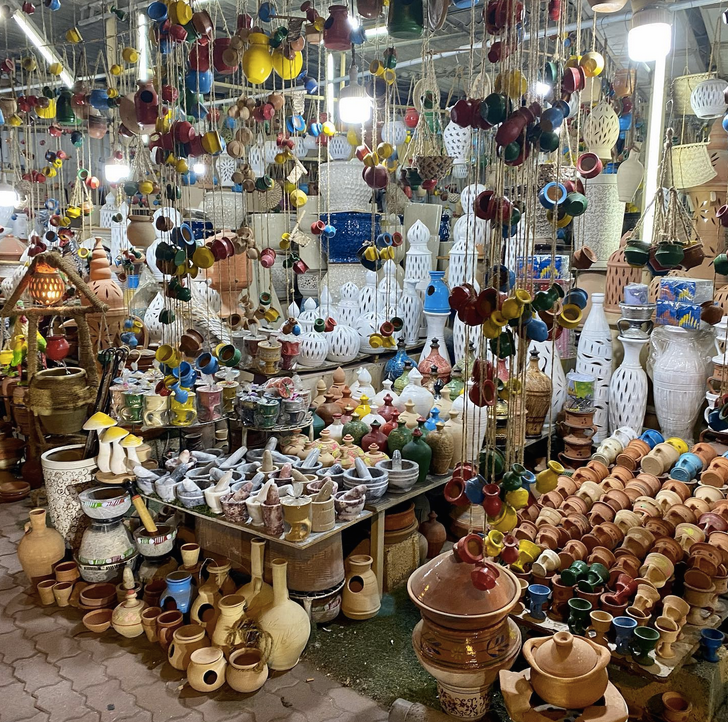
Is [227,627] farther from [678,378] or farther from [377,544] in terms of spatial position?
[678,378]

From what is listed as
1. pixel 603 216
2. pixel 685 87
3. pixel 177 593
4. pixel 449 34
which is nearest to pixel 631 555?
pixel 177 593

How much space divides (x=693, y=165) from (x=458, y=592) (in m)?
2.72

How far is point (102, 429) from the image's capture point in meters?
2.86

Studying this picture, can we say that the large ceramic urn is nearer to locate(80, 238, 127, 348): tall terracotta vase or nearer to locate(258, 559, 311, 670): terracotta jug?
locate(258, 559, 311, 670): terracotta jug

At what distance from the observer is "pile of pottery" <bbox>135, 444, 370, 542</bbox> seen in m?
2.42

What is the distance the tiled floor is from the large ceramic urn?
34cm

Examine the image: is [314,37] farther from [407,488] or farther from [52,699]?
[52,699]

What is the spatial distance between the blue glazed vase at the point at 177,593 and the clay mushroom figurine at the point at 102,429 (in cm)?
57

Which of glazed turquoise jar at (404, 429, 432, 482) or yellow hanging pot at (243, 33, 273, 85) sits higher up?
yellow hanging pot at (243, 33, 273, 85)

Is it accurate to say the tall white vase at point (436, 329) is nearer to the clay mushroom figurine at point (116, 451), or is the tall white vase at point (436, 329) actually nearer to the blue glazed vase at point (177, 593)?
the clay mushroom figurine at point (116, 451)

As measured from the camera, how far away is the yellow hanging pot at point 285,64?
186cm

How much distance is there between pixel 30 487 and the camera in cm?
378

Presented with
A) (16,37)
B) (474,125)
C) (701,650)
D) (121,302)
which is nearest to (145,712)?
(701,650)

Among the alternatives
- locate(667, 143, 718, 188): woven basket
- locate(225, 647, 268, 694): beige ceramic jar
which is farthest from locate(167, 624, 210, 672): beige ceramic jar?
locate(667, 143, 718, 188): woven basket
